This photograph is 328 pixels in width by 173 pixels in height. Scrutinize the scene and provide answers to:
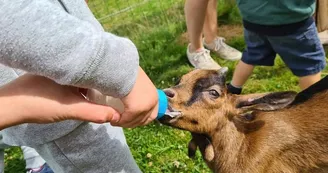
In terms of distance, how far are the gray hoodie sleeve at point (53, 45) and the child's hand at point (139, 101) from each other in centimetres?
13

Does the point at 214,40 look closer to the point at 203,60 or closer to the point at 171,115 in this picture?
the point at 203,60

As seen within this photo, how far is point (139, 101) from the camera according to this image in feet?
5.27

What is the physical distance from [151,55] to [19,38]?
357cm

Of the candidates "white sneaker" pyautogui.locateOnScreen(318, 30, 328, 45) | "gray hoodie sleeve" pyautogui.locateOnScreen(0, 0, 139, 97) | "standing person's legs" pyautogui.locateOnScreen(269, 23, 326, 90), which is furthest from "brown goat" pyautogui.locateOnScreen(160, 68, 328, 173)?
"white sneaker" pyautogui.locateOnScreen(318, 30, 328, 45)

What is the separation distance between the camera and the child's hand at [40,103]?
1543mm

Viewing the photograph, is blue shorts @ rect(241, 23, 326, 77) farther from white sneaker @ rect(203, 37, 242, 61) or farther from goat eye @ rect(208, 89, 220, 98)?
white sneaker @ rect(203, 37, 242, 61)

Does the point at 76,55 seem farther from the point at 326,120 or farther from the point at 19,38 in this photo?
the point at 326,120

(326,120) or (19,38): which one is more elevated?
(19,38)

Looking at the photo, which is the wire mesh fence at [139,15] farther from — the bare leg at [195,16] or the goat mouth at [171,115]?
the goat mouth at [171,115]

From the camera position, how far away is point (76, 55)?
1.43 m

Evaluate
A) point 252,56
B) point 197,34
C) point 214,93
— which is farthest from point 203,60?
point 214,93

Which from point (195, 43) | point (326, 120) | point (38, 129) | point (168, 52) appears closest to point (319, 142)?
point (326, 120)

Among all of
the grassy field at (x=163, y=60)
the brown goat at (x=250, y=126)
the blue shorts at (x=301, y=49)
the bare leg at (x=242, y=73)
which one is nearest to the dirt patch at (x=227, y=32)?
the grassy field at (x=163, y=60)

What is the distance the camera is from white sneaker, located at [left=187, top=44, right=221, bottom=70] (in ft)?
14.6
